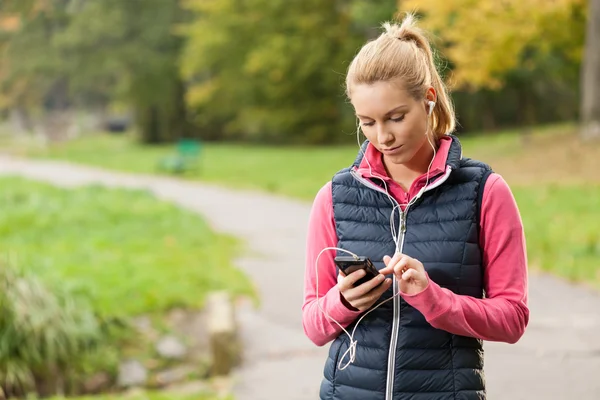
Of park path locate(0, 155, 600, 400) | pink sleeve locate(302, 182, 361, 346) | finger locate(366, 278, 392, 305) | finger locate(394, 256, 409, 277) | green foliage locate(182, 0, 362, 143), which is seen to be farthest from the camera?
green foliage locate(182, 0, 362, 143)

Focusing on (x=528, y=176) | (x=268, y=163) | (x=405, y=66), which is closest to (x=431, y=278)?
(x=405, y=66)

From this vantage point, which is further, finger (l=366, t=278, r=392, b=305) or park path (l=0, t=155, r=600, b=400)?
park path (l=0, t=155, r=600, b=400)

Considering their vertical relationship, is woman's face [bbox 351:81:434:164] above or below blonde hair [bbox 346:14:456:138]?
below

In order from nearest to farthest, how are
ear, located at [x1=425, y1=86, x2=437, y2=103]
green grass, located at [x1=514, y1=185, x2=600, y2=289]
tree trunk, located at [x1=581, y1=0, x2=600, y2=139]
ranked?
ear, located at [x1=425, y1=86, x2=437, y2=103], green grass, located at [x1=514, y1=185, x2=600, y2=289], tree trunk, located at [x1=581, y1=0, x2=600, y2=139]

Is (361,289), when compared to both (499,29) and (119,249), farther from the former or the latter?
(499,29)

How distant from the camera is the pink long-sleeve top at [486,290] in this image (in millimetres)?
2254

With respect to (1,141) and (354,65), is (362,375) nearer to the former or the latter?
(354,65)

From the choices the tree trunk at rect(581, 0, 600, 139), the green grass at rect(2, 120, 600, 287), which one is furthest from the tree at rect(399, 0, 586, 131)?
the green grass at rect(2, 120, 600, 287)

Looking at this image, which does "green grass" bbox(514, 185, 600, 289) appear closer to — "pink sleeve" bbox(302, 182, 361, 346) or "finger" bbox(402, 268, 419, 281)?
"pink sleeve" bbox(302, 182, 361, 346)

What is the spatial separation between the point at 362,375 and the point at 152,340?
17.1 feet

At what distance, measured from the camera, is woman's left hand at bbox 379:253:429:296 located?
6.95ft

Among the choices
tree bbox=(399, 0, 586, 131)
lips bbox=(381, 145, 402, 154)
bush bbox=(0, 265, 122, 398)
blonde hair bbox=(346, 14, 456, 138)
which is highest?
tree bbox=(399, 0, 586, 131)

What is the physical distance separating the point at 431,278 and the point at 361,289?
0.24 meters

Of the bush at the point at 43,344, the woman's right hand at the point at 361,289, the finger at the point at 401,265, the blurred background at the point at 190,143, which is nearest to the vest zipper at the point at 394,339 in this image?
the woman's right hand at the point at 361,289
